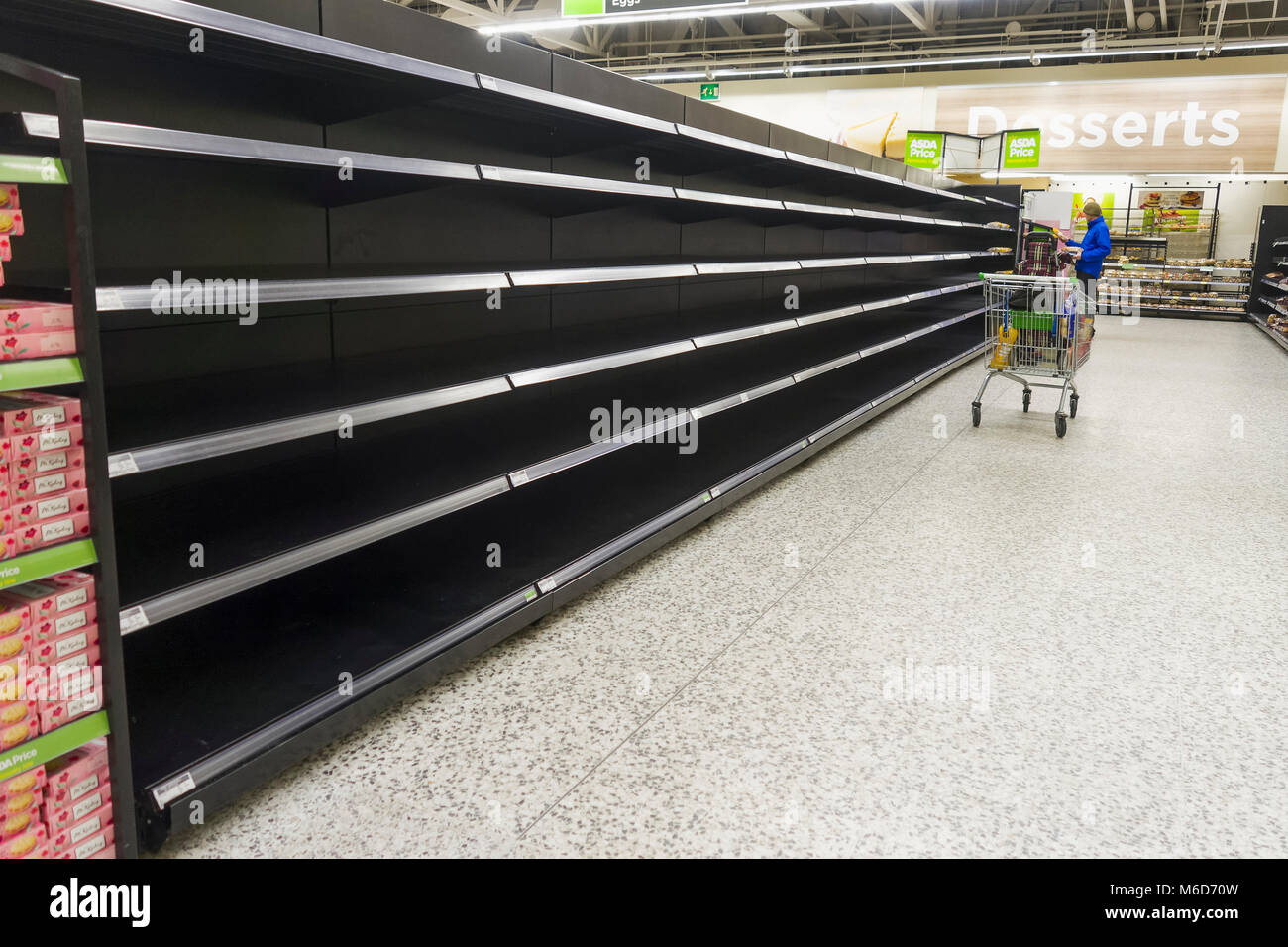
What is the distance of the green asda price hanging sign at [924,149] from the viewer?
11.3 metres

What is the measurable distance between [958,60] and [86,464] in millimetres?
14964

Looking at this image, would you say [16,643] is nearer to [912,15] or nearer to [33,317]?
[33,317]

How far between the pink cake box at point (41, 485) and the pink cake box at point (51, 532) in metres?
0.04

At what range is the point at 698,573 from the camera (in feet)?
10.4

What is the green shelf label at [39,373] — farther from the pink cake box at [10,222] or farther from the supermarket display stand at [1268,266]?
the supermarket display stand at [1268,266]

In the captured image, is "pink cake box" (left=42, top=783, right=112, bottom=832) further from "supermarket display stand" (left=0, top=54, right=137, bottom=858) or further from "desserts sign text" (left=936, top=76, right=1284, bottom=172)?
"desserts sign text" (left=936, top=76, right=1284, bottom=172)

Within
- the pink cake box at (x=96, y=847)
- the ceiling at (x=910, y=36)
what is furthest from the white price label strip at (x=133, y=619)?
the ceiling at (x=910, y=36)

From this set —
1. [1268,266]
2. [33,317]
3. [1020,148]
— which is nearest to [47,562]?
[33,317]

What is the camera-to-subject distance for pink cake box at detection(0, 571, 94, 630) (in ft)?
4.47

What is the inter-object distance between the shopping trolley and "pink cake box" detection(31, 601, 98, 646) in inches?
206

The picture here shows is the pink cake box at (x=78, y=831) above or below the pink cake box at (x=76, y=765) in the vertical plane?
below

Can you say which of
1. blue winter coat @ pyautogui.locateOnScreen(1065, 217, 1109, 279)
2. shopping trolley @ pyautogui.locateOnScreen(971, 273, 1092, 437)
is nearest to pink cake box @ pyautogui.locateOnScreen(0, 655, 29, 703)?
shopping trolley @ pyautogui.locateOnScreen(971, 273, 1092, 437)

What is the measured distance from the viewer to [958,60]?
539 inches
